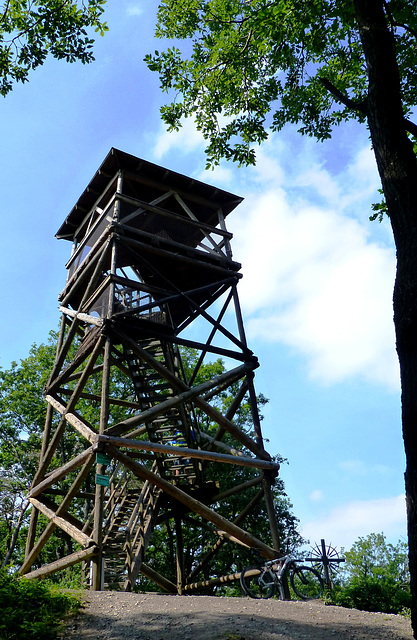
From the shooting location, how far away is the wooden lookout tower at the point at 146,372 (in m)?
11.3

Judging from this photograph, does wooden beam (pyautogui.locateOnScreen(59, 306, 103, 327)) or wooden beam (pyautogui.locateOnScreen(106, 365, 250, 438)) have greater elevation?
wooden beam (pyautogui.locateOnScreen(59, 306, 103, 327))

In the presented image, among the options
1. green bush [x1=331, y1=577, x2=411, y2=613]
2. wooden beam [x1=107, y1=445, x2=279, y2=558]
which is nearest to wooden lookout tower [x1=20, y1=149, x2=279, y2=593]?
wooden beam [x1=107, y1=445, x2=279, y2=558]

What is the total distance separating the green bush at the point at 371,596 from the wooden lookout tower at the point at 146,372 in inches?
81.4

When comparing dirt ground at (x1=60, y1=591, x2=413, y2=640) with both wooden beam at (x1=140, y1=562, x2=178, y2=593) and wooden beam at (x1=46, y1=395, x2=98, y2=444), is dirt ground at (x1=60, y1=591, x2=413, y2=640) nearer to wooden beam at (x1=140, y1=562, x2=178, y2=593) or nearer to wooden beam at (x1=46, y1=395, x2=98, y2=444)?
wooden beam at (x1=46, y1=395, x2=98, y2=444)

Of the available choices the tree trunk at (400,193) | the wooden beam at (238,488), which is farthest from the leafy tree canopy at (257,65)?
the wooden beam at (238,488)

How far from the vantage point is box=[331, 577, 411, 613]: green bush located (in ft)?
30.6

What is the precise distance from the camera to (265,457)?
488 inches

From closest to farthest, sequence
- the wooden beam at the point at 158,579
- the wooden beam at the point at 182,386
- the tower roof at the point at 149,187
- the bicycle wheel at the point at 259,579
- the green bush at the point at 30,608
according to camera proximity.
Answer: the green bush at the point at 30,608, the bicycle wheel at the point at 259,579, the wooden beam at the point at 182,386, the wooden beam at the point at 158,579, the tower roof at the point at 149,187

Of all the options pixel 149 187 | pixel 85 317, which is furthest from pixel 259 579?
pixel 149 187

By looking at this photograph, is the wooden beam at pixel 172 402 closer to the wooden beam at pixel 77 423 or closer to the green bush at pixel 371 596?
the wooden beam at pixel 77 423

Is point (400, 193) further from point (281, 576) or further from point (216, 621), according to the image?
point (281, 576)

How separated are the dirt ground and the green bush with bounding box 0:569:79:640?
19cm

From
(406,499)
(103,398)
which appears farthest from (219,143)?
(406,499)

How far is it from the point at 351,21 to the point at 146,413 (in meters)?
8.16
